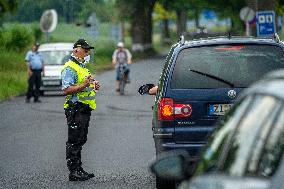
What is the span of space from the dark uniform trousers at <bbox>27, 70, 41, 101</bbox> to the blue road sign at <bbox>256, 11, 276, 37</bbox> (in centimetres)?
722

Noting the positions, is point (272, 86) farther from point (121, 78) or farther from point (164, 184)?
point (121, 78)

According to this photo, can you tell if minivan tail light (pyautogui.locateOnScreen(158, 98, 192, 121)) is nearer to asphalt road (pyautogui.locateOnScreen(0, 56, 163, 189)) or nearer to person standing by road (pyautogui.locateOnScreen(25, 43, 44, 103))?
asphalt road (pyautogui.locateOnScreen(0, 56, 163, 189))

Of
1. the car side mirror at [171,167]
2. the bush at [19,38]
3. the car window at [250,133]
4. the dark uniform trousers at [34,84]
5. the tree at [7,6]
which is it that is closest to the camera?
the car window at [250,133]

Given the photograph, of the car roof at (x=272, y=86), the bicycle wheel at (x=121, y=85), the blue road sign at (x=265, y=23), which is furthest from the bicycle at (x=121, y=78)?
the car roof at (x=272, y=86)

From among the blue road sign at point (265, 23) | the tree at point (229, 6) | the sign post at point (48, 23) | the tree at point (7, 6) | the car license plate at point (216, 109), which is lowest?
the car license plate at point (216, 109)

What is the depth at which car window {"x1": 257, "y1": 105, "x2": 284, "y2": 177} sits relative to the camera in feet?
13.6

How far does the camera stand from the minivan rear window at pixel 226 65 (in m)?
10.9

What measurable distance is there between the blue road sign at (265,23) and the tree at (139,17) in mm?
39612

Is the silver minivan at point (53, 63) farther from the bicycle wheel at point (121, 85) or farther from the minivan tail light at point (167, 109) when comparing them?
the minivan tail light at point (167, 109)

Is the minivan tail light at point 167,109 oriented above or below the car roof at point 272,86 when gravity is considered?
below

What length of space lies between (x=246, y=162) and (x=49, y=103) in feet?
83.5

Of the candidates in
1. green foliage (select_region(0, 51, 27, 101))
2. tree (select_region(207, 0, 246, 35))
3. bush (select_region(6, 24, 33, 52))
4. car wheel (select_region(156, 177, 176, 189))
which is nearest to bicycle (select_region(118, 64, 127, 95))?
green foliage (select_region(0, 51, 27, 101))

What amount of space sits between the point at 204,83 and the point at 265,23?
22936mm

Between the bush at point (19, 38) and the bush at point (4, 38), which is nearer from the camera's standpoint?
the bush at point (4, 38)
